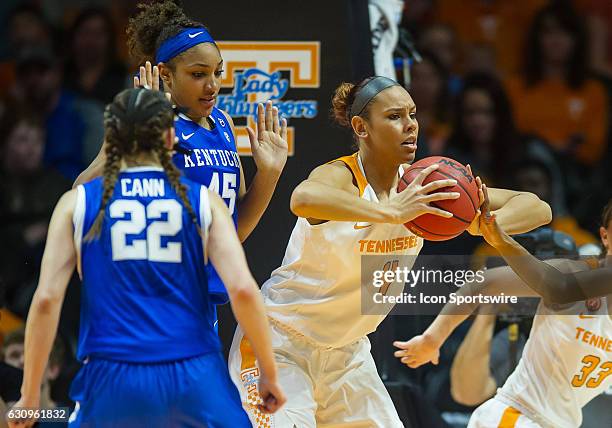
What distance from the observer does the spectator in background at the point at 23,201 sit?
6406 millimetres

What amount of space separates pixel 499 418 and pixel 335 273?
1107mm

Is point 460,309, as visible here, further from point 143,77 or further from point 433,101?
point 433,101

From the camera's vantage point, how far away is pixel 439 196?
4469 millimetres

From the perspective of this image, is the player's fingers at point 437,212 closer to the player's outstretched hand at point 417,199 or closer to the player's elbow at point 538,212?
the player's outstretched hand at point 417,199

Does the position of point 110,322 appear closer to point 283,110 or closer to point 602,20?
point 283,110

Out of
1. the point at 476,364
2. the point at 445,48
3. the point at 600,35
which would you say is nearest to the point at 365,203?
the point at 476,364

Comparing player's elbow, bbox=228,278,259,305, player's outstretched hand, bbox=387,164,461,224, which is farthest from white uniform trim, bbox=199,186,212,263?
player's outstretched hand, bbox=387,164,461,224

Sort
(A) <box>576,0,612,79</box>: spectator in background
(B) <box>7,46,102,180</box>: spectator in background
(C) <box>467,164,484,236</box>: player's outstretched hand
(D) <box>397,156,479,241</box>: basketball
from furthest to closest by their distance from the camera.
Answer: (A) <box>576,0,612,79</box>: spectator in background < (B) <box>7,46,102,180</box>: spectator in background < (C) <box>467,164,484,236</box>: player's outstretched hand < (D) <box>397,156,479,241</box>: basketball

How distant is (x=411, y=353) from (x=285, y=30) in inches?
80.8

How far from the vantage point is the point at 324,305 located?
15.8ft

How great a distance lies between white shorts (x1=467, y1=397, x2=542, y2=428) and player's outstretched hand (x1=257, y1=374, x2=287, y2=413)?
5.53ft

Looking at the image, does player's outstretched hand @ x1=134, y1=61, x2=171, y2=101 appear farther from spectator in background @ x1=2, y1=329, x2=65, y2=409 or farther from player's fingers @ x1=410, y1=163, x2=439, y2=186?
spectator in background @ x1=2, y1=329, x2=65, y2=409

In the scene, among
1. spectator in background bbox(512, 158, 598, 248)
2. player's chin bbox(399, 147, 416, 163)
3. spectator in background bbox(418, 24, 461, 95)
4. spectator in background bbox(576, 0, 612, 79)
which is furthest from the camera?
spectator in background bbox(576, 0, 612, 79)

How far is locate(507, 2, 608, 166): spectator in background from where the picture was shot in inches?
324
